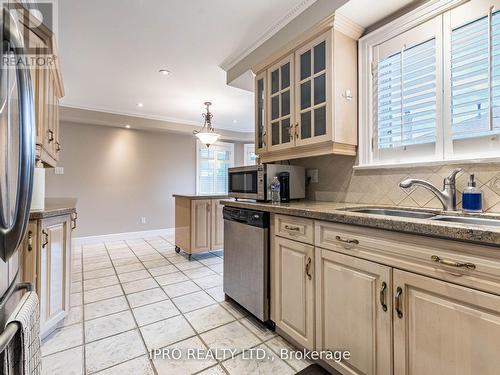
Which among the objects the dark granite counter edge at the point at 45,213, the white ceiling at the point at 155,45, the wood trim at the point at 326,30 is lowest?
the dark granite counter edge at the point at 45,213

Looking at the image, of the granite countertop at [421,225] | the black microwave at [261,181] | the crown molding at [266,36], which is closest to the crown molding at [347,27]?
the crown molding at [266,36]

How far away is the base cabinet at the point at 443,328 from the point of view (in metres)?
0.86

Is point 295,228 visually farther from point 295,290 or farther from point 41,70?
point 41,70

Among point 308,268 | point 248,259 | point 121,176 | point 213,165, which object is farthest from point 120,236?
point 308,268

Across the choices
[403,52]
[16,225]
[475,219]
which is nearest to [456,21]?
[403,52]

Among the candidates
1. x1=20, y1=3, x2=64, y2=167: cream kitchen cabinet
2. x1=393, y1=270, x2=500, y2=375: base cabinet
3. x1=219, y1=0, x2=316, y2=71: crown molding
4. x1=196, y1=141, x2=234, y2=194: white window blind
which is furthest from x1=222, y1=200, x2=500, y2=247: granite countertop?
x1=196, y1=141, x2=234, y2=194: white window blind

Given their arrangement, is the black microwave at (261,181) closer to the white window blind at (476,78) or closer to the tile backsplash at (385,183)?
the tile backsplash at (385,183)

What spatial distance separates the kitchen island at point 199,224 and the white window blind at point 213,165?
2.22 m

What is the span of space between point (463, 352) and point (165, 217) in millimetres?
5381

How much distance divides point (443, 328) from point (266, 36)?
245cm

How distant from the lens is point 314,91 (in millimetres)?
1940

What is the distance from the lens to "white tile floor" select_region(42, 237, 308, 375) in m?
1.55

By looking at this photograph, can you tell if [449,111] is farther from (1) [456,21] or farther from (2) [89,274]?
(2) [89,274]

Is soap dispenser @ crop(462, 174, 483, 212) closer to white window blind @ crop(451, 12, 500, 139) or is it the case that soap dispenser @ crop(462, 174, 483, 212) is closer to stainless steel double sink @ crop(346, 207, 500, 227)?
stainless steel double sink @ crop(346, 207, 500, 227)
